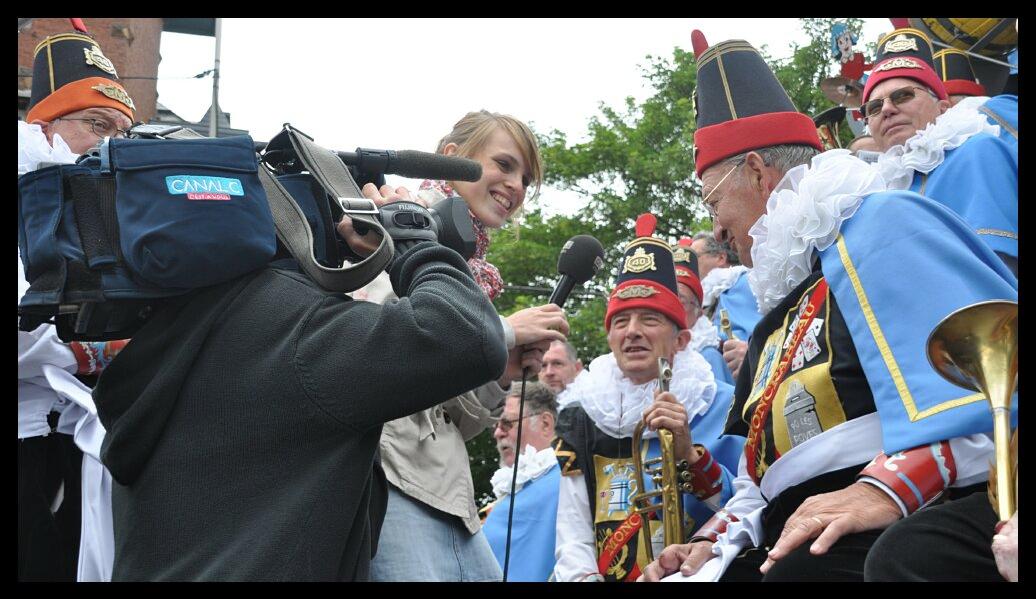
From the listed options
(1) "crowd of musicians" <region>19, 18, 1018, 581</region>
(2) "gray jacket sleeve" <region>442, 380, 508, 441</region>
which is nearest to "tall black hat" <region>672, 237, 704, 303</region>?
(1) "crowd of musicians" <region>19, 18, 1018, 581</region>

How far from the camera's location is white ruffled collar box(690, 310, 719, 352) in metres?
6.87

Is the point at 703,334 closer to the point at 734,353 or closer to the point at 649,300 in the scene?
the point at 734,353

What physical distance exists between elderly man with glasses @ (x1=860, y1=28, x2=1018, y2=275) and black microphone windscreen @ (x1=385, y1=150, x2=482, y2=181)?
2250mm

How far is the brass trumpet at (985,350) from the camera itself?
228 cm

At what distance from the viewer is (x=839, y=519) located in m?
2.76

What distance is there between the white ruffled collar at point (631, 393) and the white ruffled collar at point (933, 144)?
1.27 metres

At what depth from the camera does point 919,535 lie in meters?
2.47

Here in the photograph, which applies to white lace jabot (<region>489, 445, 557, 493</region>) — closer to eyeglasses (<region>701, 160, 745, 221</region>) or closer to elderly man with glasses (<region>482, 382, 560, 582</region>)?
elderly man with glasses (<region>482, 382, 560, 582</region>)

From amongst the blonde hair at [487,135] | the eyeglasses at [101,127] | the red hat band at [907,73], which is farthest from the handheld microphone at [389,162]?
the red hat band at [907,73]

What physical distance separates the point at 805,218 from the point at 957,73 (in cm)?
387

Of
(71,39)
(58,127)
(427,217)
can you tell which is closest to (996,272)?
(427,217)

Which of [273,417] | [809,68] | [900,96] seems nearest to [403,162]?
[273,417]

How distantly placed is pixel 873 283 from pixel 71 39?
4.10 metres

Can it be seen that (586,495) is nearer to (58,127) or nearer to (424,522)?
(424,522)
